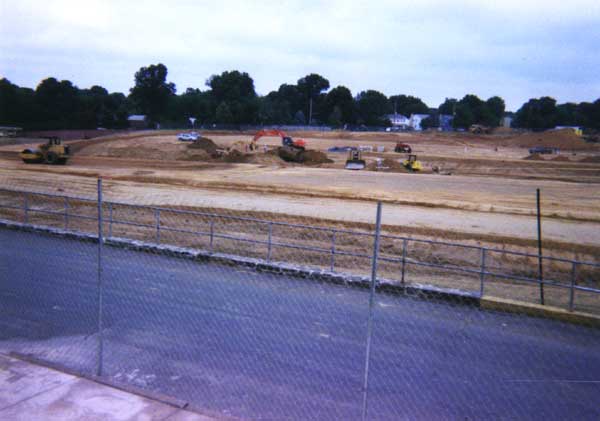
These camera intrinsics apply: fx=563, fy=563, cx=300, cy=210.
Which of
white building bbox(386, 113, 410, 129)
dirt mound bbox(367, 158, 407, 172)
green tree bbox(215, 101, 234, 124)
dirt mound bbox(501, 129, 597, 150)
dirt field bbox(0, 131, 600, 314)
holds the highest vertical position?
white building bbox(386, 113, 410, 129)

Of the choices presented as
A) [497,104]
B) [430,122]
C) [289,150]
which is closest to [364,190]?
[289,150]

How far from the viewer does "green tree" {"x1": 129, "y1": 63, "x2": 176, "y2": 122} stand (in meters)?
128

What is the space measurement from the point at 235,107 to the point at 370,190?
283 ft

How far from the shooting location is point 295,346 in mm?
9016

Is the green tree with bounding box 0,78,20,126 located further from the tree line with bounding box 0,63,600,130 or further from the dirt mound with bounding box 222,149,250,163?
the dirt mound with bounding box 222,149,250,163

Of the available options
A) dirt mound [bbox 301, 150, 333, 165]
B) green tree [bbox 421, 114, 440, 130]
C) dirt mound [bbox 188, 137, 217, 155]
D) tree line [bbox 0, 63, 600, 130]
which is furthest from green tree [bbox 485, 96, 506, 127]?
dirt mound [bbox 301, 150, 333, 165]

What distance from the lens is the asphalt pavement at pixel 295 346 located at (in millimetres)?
7340

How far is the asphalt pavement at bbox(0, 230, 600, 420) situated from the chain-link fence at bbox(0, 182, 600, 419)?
3 cm

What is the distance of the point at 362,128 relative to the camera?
417 feet

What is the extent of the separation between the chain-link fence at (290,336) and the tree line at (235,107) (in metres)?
73.3

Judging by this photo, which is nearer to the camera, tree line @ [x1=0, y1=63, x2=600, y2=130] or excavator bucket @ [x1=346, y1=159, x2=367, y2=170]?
excavator bucket @ [x1=346, y1=159, x2=367, y2=170]

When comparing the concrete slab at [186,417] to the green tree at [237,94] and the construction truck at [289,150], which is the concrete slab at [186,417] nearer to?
the construction truck at [289,150]

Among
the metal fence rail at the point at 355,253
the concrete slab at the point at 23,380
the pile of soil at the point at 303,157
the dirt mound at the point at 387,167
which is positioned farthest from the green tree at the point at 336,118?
the concrete slab at the point at 23,380

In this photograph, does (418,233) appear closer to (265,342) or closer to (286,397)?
(265,342)
